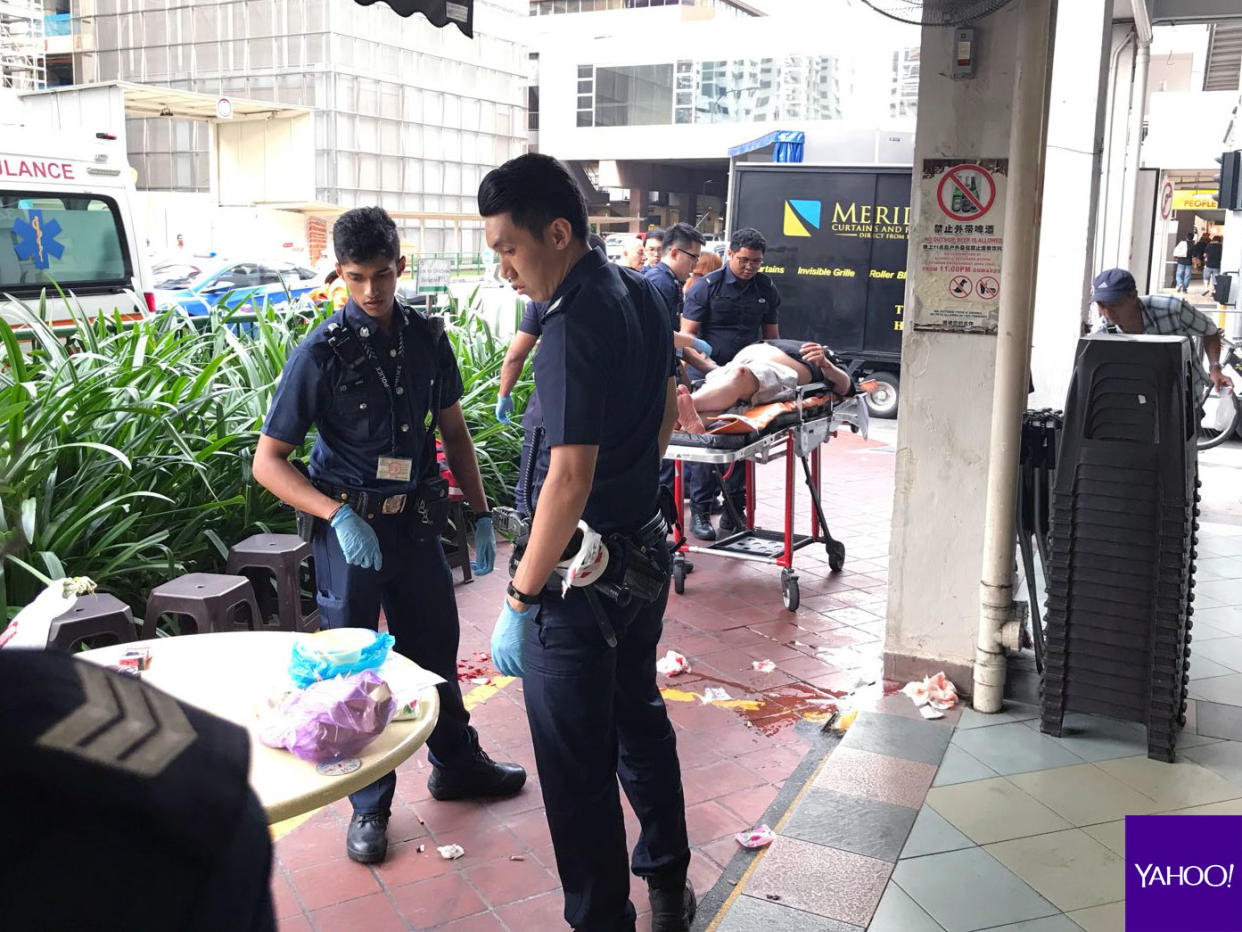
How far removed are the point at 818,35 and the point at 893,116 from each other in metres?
4.19

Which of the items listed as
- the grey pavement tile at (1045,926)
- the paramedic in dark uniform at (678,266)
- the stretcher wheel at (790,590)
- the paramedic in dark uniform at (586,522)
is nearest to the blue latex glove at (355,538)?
the paramedic in dark uniform at (586,522)

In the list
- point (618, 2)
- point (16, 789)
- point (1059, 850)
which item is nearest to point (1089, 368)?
point (1059, 850)

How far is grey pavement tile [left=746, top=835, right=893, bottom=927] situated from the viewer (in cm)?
298

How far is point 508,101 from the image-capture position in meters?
44.2

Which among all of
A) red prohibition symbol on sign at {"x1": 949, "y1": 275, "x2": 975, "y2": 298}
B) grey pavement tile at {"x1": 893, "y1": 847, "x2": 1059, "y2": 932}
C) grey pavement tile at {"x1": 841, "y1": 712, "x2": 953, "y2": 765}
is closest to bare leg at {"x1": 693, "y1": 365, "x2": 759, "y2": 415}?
red prohibition symbol on sign at {"x1": 949, "y1": 275, "x2": 975, "y2": 298}

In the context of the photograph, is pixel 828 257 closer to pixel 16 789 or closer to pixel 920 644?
pixel 920 644

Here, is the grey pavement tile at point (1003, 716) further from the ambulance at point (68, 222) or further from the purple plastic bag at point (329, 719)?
the ambulance at point (68, 222)

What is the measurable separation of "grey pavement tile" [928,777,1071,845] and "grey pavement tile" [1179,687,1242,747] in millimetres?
813

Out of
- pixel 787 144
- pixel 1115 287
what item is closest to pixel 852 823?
pixel 1115 287

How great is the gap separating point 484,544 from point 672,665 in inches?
58.2

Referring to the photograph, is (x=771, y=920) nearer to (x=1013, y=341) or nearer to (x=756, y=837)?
(x=756, y=837)

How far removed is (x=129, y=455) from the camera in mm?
4938

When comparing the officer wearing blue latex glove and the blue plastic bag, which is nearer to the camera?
the blue plastic bag

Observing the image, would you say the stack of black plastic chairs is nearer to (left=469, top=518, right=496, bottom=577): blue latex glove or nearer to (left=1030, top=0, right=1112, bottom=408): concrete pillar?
(left=469, top=518, right=496, bottom=577): blue latex glove
